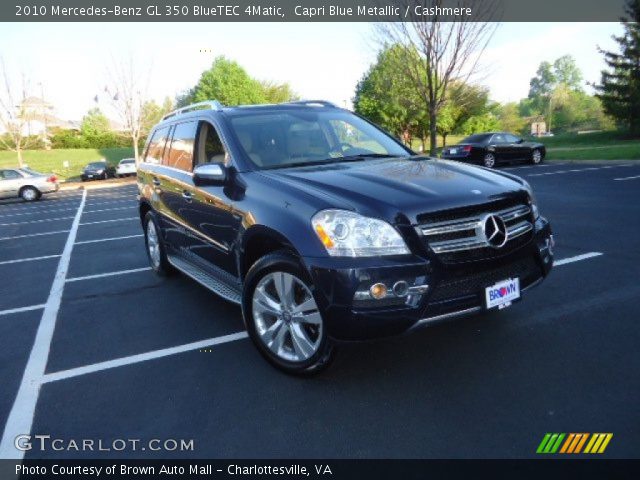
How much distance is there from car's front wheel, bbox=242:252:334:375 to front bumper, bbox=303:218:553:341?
16 centimetres

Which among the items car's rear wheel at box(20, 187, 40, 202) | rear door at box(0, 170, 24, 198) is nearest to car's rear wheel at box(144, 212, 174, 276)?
car's rear wheel at box(20, 187, 40, 202)

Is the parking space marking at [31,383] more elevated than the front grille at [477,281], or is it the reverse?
the front grille at [477,281]

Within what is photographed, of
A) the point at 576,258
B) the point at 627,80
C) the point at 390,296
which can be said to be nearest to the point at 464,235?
the point at 390,296

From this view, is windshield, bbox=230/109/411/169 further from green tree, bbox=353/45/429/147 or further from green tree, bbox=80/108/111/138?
green tree, bbox=80/108/111/138

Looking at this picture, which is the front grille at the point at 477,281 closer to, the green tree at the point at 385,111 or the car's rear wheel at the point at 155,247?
the car's rear wheel at the point at 155,247

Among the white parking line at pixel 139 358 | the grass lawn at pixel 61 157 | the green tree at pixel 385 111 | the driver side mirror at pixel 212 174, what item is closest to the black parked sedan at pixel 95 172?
the grass lawn at pixel 61 157

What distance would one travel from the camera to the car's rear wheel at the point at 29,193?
2144 centimetres

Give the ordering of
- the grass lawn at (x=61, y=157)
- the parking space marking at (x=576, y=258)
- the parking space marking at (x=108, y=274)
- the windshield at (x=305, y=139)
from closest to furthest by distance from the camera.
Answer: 1. the windshield at (x=305, y=139)
2. the parking space marking at (x=576, y=258)
3. the parking space marking at (x=108, y=274)
4. the grass lawn at (x=61, y=157)

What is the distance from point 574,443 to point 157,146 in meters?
5.11

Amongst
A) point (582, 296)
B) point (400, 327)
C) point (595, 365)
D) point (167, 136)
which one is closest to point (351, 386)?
point (400, 327)

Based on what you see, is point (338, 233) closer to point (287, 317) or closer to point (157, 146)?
point (287, 317)

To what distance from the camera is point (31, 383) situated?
348 centimetres

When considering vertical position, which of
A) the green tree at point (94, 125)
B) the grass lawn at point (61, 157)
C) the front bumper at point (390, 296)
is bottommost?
the front bumper at point (390, 296)
